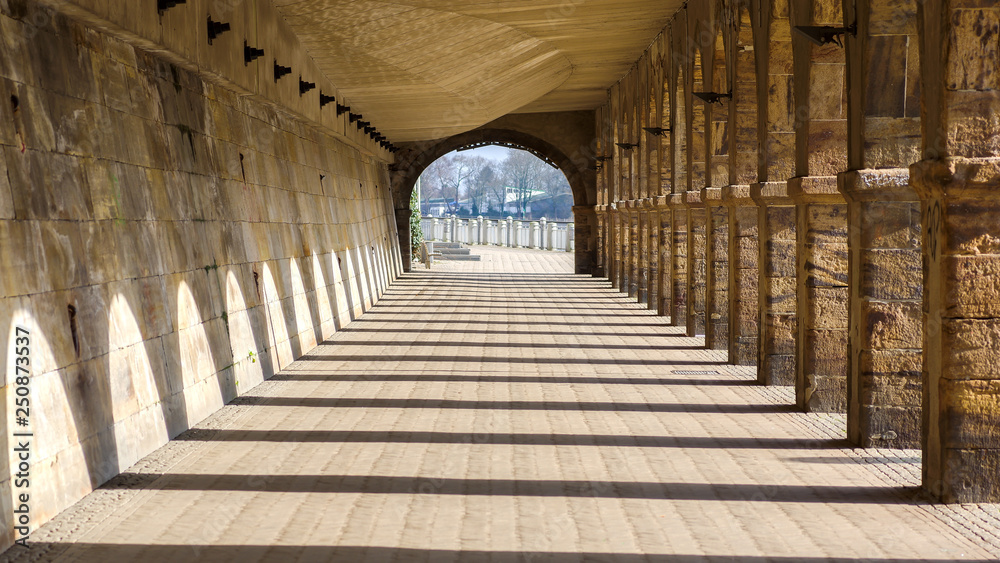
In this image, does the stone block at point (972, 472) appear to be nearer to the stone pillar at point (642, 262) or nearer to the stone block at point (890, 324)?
the stone block at point (890, 324)

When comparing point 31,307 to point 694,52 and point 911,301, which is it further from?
point 694,52

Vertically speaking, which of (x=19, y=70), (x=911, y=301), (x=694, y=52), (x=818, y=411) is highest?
(x=694, y=52)

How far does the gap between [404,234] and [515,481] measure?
72.0 ft

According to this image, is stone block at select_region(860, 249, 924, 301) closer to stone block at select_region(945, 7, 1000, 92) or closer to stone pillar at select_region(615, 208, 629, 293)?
stone block at select_region(945, 7, 1000, 92)

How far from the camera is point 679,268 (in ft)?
45.4

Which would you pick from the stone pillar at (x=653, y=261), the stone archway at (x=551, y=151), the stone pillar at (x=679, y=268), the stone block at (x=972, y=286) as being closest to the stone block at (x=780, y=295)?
the stone block at (x=972, y=286)

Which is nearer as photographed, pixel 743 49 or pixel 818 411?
pixel 818 411

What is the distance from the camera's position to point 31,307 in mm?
4734

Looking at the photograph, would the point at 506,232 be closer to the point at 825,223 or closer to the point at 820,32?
the point at 825,223

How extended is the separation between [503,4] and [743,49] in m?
2.77

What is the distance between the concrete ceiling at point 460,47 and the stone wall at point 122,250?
5.10 feet

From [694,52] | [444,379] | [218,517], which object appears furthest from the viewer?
[694,52]

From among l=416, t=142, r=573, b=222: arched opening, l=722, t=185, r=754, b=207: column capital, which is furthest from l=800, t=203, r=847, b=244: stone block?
l=416, t=142, r=573, b=222: arched opening

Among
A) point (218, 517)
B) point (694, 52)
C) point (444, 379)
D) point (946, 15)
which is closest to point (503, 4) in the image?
point (694, 52)
